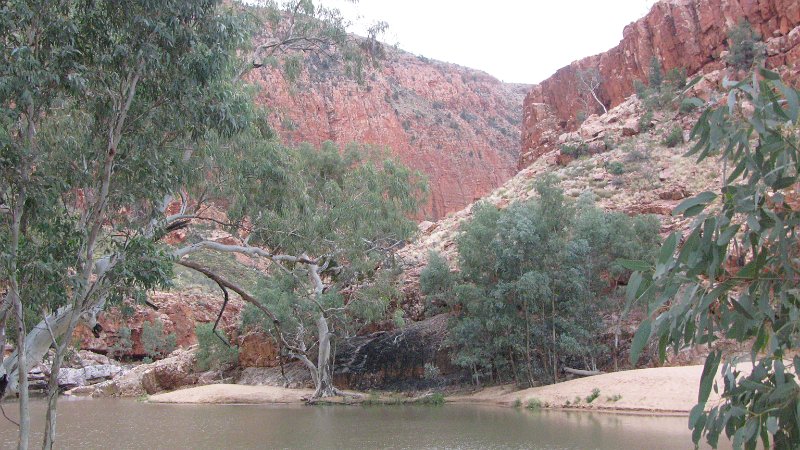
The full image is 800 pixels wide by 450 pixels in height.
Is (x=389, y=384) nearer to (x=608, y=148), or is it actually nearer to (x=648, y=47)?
(x=608, y=148)

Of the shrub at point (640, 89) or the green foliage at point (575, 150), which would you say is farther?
the shrub at point (640, 89)

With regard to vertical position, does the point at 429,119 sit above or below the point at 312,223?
above

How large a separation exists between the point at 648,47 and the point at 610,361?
2125 cm

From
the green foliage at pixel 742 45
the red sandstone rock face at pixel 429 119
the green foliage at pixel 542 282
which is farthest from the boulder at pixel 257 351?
the red sandstone rock face at pixel 429 119

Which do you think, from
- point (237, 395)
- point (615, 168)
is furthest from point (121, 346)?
point (615, 168)

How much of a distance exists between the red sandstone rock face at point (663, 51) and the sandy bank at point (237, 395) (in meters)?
20.0

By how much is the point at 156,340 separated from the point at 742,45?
28484 millimetres

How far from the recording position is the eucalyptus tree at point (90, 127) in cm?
622

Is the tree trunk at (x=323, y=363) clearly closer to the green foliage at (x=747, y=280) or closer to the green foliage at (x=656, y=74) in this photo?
the green foliage at (x=747, y=280)

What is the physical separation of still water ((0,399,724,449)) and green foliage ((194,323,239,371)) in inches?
249

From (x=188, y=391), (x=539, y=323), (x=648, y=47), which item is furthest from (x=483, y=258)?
(x=648, y=47)

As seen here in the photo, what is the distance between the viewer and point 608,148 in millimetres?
30359

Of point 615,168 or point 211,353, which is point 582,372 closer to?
point 615,168

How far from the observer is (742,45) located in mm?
26938
